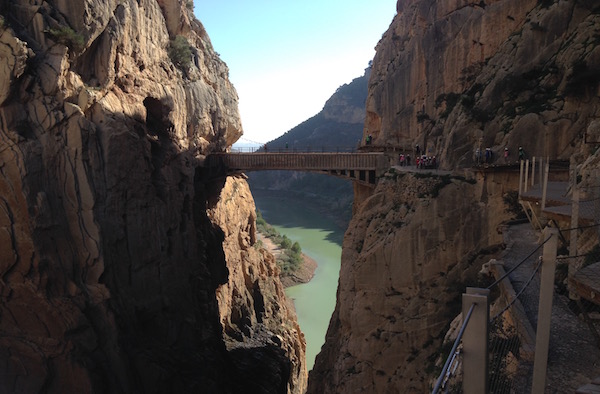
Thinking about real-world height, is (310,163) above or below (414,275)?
above

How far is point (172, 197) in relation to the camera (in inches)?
775

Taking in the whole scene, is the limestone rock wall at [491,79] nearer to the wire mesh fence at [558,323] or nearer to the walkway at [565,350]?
the wire mesh fence at [558,323]

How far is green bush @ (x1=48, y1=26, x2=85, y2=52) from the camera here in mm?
14977

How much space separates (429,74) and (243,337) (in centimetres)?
1851

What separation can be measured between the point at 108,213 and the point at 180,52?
10651 millimetres

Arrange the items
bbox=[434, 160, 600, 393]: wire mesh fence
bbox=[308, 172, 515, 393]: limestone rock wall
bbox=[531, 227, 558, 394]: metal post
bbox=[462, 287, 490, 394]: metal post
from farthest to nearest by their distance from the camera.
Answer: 1. bbox=[308, 172, 515, 393]: limestone rock wall
2. bbox=[434, 160, 600, 393]: wire mesh fence
3. bbox=[531, 227, 558, 394]: metal post
4. bbox=[462, 287, 490, 394]: metal post

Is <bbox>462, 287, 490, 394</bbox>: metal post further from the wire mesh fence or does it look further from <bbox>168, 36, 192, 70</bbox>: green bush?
<bbox>168, 36, 192, 70</bbox>: green bush

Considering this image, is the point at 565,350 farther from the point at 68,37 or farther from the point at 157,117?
the point at 157,117

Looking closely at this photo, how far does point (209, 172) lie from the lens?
79.4 ft

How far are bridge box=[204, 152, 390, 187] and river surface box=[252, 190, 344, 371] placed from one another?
1788cm

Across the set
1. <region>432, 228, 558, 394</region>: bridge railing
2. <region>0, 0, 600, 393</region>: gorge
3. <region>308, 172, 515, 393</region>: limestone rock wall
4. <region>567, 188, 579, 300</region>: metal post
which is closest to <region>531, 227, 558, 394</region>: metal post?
<region>432, 228, 558, 394</region>: bridge railing

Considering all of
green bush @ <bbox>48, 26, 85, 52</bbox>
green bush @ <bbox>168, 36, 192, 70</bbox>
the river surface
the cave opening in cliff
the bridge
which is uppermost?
green bush @ <bbox>168, 36, 192, 70</bbox>

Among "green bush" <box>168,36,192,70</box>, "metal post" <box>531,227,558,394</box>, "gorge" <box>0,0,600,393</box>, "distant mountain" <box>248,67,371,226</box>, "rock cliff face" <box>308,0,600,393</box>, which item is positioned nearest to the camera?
"metal post" <box>531,227,558,394</box>

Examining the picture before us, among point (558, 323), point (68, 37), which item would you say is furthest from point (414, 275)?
point (68, 37)
